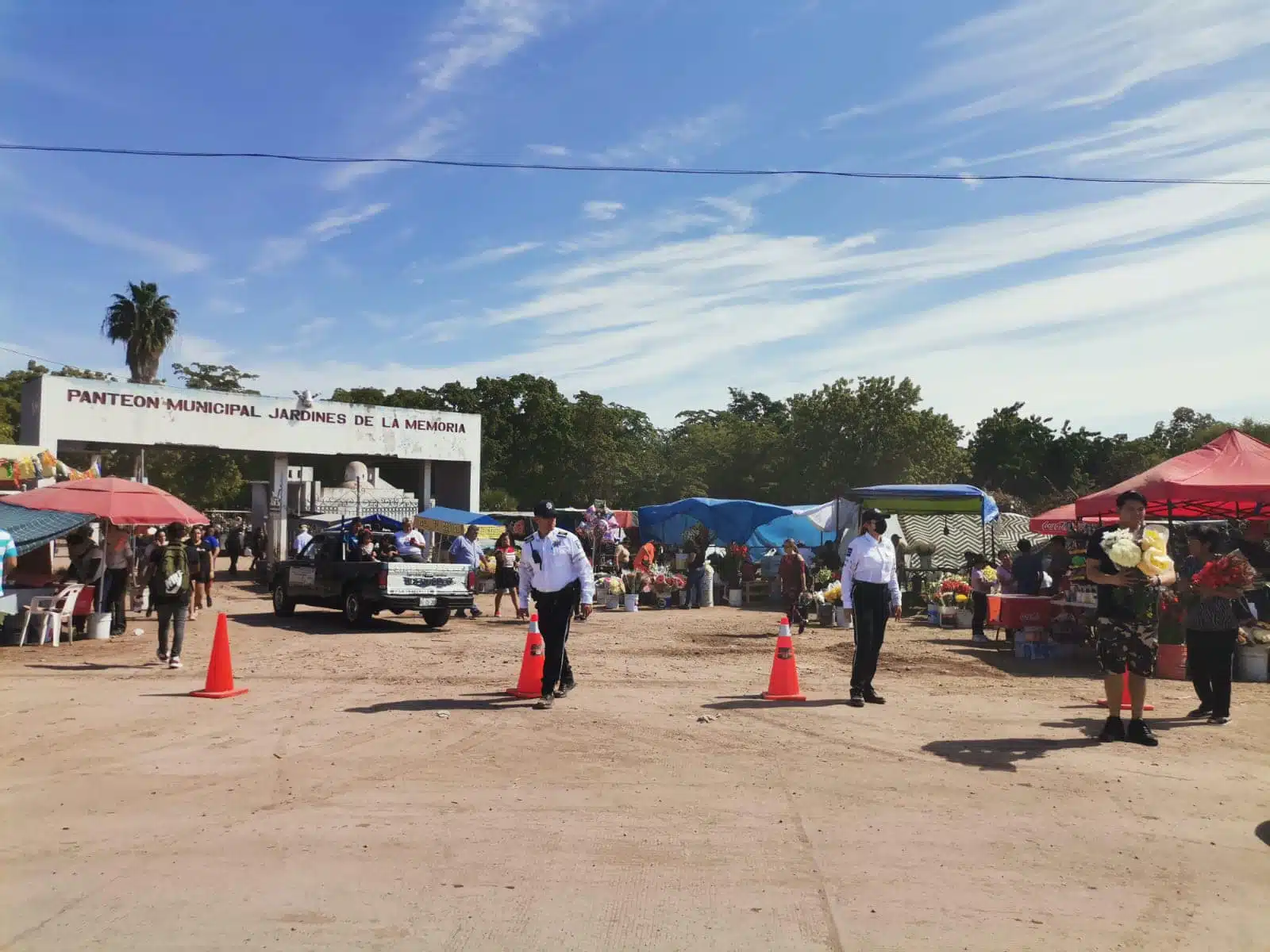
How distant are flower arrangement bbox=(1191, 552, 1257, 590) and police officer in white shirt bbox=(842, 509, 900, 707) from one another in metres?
2.75

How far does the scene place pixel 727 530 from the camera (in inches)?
1118

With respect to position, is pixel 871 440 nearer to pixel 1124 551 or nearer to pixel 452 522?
pixel 452 522

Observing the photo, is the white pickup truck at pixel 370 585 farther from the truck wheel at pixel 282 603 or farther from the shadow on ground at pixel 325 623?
the shadow on ground at pixel 325 623

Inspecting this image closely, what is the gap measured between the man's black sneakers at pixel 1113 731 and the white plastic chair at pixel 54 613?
14.3m

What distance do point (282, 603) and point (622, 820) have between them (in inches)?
618

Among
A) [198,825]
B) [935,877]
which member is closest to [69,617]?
[198,825]

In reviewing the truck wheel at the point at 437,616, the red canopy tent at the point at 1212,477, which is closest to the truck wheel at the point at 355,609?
the truck wheel at the point at 437,616

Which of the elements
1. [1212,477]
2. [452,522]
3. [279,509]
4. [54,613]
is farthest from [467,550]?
[279,509]

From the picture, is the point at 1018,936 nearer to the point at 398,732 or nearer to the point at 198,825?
the point at 198,825

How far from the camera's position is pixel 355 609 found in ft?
61.1

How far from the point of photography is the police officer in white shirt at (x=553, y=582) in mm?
10094

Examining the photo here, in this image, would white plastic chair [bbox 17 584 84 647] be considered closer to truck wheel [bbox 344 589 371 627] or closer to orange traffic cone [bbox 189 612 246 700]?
truck wheel [bbox 344 589 371 627]

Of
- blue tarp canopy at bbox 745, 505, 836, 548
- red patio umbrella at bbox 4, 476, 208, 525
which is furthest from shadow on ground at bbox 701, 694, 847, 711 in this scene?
blue tarp canopy at bbox 745, 505, 836, 548

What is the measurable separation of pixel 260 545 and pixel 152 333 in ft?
76.3
